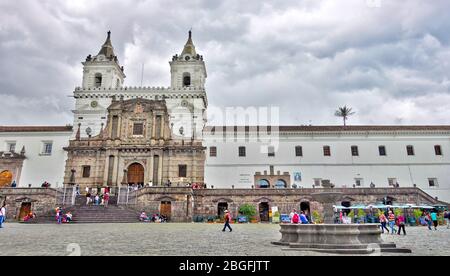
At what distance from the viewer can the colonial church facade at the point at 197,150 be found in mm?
39750

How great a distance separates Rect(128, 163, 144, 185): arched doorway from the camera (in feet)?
129

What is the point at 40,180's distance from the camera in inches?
1591

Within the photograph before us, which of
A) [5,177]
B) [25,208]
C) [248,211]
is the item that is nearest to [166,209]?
[248,211]

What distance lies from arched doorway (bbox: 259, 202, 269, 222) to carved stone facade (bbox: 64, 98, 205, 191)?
27.4 feet

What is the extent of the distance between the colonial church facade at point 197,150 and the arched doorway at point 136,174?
0.12m

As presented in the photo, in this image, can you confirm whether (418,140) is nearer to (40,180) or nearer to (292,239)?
(292,239)

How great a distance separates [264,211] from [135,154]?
16.7m

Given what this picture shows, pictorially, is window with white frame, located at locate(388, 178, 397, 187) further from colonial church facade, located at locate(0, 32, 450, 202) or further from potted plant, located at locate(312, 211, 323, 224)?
potted plant, located at locate(312, 211, 323, 224)

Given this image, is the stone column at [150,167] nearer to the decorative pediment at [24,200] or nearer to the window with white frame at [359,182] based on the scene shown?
the decorative pediment at [24,200]

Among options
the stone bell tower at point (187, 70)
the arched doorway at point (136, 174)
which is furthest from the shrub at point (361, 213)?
the stone bell tower at point (187, 70)

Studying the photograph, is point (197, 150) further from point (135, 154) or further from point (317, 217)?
point (317, 217)

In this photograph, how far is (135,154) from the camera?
39.9m
